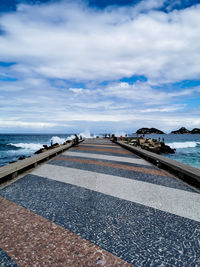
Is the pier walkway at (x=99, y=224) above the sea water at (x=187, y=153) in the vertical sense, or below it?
above

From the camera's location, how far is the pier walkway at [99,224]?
7.64ft

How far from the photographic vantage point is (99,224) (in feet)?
10.2

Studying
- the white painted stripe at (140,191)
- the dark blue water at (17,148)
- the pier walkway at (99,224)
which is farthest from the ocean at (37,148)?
the pier walkway at (99,224)

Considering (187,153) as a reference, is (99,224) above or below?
above

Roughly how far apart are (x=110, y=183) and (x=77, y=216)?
2303 mm

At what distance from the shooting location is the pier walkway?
233cm


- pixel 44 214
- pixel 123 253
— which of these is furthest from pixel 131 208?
pixel 44 214

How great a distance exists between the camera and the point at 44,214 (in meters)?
3.45

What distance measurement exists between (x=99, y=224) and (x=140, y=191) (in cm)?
206

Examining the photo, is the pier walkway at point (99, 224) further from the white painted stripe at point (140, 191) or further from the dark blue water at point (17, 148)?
the dark blue water at point (17, 148)

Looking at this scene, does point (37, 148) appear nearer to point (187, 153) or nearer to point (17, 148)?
point (17, 148)

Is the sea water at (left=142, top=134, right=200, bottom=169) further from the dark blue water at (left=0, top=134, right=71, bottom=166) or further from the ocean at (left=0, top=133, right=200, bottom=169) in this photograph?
the dark blue water at (left=0, top=134, right=71, bottom=166)

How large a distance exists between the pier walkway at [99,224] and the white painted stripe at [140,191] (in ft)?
0.07

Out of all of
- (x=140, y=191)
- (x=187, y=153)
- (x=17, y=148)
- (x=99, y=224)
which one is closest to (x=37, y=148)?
(x=17, y=148)
